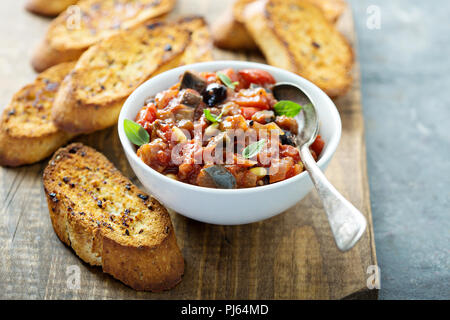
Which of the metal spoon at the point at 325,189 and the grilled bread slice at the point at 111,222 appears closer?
the metal spoon at the point at 325,189

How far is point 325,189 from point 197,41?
233cm

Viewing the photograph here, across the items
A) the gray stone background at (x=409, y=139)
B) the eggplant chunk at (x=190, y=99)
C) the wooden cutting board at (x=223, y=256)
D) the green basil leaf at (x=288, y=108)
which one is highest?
the eggplant chunk at (x=190, y=99)

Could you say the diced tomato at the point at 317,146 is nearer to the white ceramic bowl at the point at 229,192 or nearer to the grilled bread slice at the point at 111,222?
the white ceramic bowl at the point at 229,192

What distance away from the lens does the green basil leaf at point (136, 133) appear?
284cm

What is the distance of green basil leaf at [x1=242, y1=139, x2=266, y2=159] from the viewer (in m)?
2.65

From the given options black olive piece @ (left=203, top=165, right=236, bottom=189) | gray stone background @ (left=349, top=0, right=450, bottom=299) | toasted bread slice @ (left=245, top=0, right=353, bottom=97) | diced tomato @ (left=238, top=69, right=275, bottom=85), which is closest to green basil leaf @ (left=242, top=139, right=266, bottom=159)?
black olive piece @ (left=203, top=165, right=236, bottom=189)

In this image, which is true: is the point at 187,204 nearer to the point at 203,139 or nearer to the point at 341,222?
the point at 203,139

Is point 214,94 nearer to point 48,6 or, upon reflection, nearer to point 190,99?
point 190,99

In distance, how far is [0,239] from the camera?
2.94 metres

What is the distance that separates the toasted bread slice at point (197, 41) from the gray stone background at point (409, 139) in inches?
58.2

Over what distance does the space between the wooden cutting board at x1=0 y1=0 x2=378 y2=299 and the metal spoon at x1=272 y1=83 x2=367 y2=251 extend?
535mm

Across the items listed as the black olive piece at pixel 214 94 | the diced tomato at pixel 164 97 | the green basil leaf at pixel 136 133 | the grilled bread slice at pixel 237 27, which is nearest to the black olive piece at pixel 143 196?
the green basil leaf at pixel 136 133

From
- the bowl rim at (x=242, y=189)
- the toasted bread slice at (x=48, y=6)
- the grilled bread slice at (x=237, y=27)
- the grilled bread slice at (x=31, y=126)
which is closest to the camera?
the bowl rim at (x=242, y=189)

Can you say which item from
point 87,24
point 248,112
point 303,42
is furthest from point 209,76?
point 87,24
